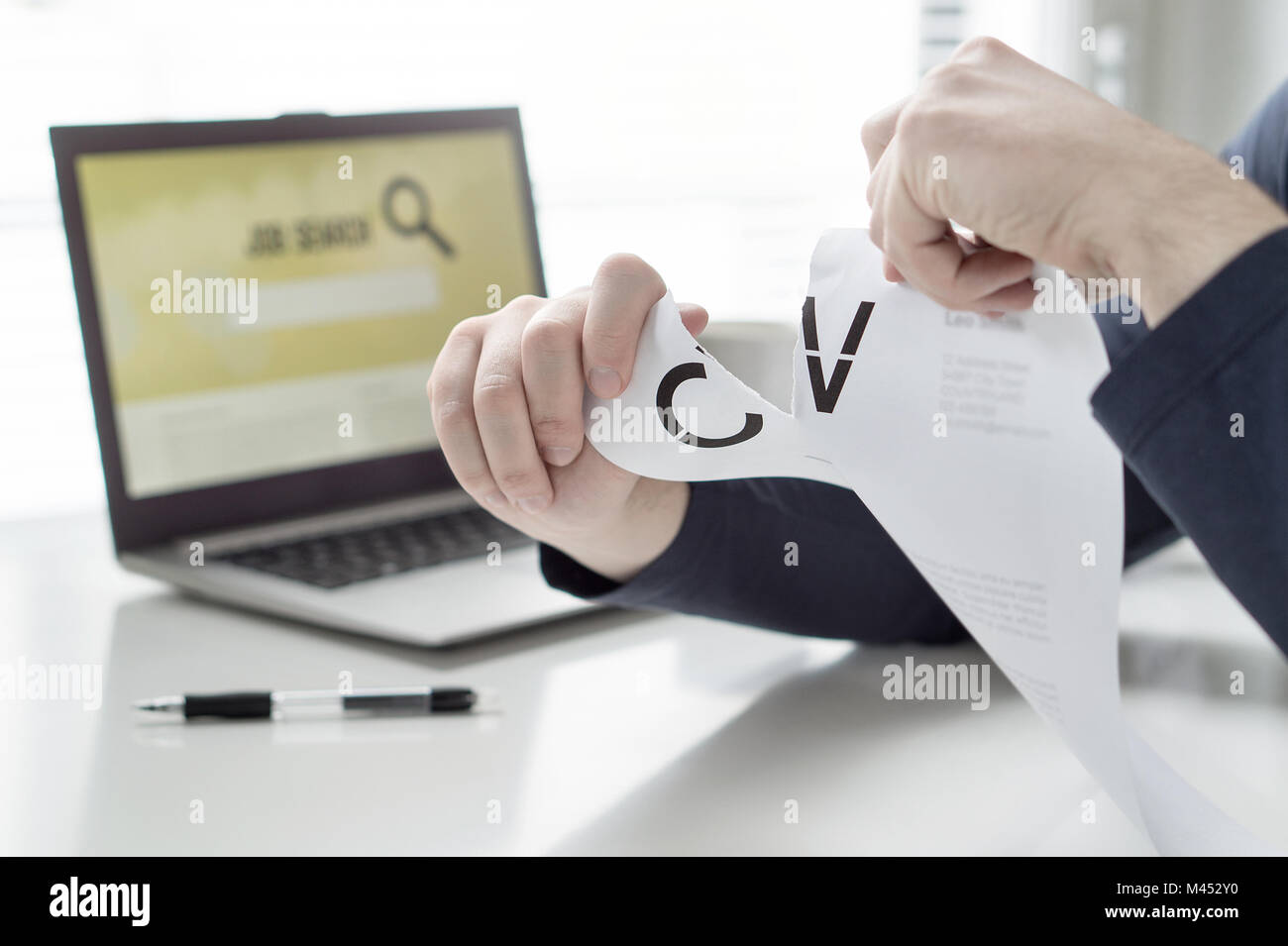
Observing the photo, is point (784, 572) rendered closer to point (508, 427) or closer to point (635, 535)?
point (635, 535)

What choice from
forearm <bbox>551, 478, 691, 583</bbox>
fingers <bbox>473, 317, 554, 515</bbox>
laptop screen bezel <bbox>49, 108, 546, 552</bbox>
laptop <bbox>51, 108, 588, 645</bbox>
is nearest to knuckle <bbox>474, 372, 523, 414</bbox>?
fingers <bbox>473, 317, 554, 515</bbox>

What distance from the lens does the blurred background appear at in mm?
2748

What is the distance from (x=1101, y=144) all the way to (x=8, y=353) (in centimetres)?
316

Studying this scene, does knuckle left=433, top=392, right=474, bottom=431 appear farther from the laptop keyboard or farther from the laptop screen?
the laptop screen

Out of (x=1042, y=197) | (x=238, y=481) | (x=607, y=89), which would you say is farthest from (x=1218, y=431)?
(x=607, y=89)

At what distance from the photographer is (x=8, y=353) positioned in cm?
310

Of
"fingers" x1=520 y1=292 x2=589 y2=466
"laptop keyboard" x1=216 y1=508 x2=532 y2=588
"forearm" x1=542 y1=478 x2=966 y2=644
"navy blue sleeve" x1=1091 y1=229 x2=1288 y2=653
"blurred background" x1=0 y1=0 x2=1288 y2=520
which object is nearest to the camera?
"navy blue sleeve" x1=1091 y1=229 x2=1288 y2=653

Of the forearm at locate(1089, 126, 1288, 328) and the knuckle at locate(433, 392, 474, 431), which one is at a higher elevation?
the forearm at locate(1089, 126, 1288, 328)

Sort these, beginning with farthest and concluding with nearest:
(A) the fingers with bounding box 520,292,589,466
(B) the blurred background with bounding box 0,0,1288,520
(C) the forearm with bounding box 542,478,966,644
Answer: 1. (B) the blurred background with bounding box 0,0,1288,520
2. (C) the forearm with bounding box 542,478,966,644
3. (A) the fingers with bounding box 520,292,589,466

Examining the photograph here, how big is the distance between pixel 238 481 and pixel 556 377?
20.3 inches

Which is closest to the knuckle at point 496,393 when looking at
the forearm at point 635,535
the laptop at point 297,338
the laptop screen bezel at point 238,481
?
the forearm at point 635,535

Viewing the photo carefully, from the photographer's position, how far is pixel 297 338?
1035 millimetres
